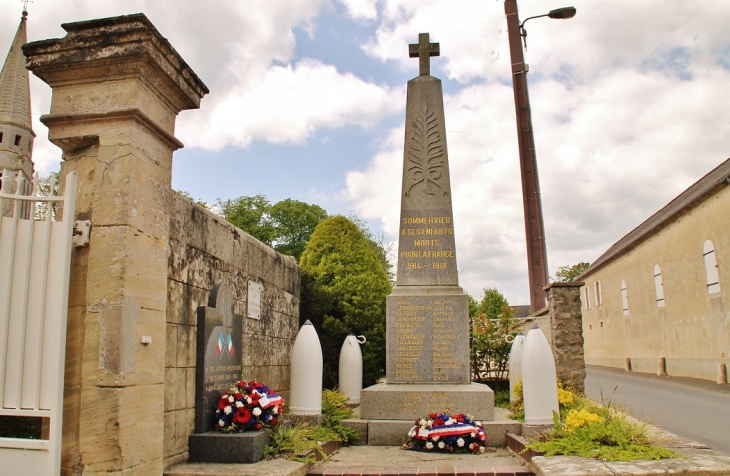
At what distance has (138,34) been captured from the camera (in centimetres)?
385

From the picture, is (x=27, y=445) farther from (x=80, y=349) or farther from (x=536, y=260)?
(x=536, y=260)

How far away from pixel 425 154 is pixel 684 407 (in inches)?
273

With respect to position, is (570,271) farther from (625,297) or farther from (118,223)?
(118,223)

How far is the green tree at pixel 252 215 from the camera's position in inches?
1451

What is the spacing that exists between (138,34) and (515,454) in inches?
196

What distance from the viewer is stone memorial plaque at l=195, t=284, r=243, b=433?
5027 millimetres

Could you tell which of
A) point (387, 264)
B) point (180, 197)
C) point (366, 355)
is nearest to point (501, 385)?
point (366, 355)

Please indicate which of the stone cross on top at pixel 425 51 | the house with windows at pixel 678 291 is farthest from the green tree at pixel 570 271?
the stone cross on top at pixel 425 51

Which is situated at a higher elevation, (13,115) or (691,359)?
(13,115)

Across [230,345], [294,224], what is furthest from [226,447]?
[294,224]

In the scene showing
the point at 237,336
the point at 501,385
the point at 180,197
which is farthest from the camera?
the point at 501,385

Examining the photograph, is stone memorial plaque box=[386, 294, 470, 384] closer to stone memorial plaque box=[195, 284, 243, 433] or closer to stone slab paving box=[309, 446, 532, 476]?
stone slab paving box=[309, 446, 532, 476]

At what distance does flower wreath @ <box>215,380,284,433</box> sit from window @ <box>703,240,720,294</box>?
52.5 feet

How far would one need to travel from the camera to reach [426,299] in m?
8.00
